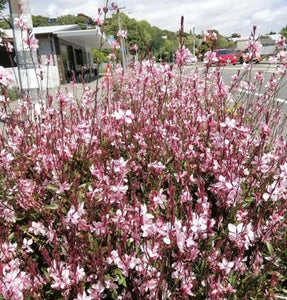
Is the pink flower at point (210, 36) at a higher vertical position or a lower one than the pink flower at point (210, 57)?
higher

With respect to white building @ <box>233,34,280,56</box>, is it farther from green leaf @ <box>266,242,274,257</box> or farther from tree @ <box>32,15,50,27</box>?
tree @ <box>32,15,50,27</box>

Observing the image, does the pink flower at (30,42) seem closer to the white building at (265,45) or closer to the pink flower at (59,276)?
the white building at (265,45)

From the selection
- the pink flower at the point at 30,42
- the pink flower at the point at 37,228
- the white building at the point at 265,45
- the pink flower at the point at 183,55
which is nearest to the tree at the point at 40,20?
the white building at the point at 265,45

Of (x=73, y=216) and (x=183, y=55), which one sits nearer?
(x=73, y=216)

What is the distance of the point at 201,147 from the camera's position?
2.85 meters

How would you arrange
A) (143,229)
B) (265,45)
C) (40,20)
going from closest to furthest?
(143,229) < (265,45) < (40,20)

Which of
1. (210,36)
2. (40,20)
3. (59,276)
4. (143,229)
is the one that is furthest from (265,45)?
(40,20)

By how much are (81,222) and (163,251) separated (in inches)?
18.7

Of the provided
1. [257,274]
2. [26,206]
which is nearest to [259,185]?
[257,274]

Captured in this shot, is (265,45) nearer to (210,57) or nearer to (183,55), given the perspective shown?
(210,57)

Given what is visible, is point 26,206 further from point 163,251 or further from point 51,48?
point 51,48

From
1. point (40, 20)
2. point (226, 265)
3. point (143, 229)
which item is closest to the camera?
point (143, 229)

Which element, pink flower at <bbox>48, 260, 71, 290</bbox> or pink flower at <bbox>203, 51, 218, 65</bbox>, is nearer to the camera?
pink flower at <bbox>48, 260, 71, 290</bbox>

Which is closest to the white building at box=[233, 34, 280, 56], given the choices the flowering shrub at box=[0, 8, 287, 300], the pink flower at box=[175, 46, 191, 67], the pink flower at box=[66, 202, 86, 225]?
the pink flower at box=[175, 46, 191, 67]
